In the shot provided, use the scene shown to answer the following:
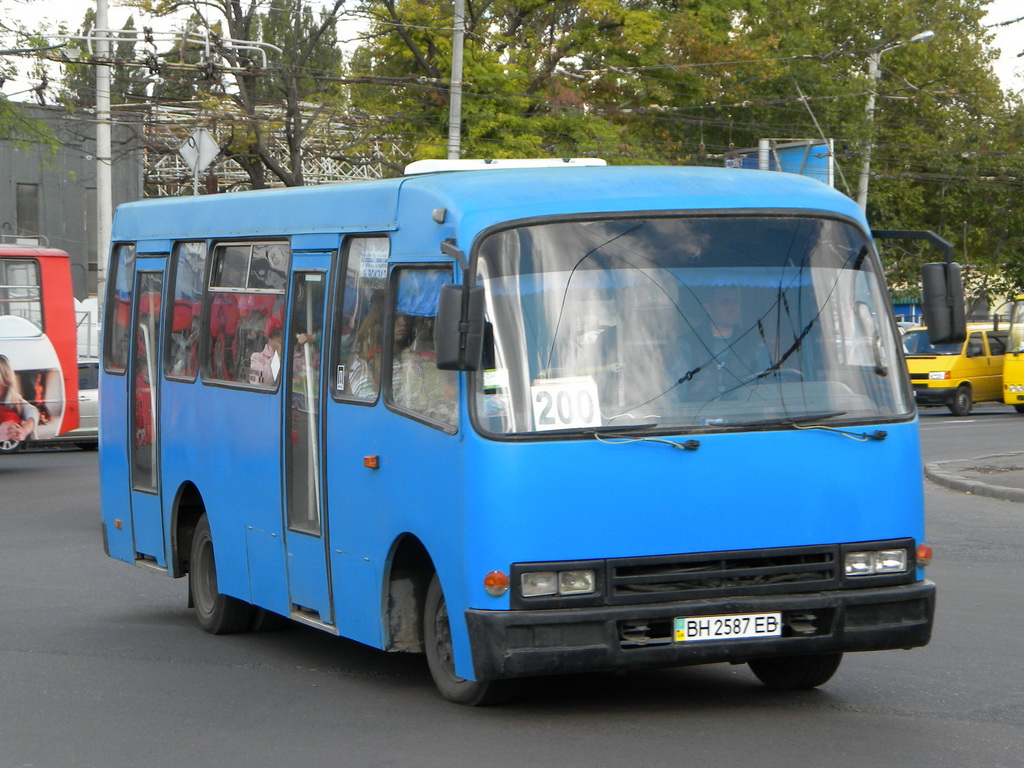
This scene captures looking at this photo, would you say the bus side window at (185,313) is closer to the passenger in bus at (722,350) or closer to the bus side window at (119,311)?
the bus side window at (119,311)

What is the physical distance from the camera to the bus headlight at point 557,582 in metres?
6.36

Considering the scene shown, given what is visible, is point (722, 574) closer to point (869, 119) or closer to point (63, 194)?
point (63, 194)

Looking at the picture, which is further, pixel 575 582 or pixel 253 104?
pixel 253 104

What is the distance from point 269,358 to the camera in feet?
28.2

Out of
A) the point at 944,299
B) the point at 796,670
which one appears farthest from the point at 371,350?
Result: the point at 944,299

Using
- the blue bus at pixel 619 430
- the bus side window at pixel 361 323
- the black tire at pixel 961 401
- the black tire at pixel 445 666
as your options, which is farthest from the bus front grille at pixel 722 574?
the black tire at pixel 961 401

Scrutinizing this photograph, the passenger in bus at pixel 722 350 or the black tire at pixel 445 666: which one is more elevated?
the passenger in bus at pixel 722 350

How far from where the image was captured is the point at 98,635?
31.4ft

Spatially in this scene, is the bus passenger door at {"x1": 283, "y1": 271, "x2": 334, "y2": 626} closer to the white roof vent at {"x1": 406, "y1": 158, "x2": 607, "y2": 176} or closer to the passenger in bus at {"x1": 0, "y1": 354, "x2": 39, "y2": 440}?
the white roof vent at {"x1": 406, "y1": 158, "x2": 607, "y2": 176}

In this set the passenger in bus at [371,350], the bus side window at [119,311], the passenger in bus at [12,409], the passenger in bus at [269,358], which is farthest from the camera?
the passenger in bus at [12,409]

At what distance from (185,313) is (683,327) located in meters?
4.28

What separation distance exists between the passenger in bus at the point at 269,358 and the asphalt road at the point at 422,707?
1.53 meters

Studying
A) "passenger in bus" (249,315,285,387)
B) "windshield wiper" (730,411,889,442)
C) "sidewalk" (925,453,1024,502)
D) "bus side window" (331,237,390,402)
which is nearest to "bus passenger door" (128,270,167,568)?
"passenger in bus" (249,315,285,387)

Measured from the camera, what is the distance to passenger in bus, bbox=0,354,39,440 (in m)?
22.0
